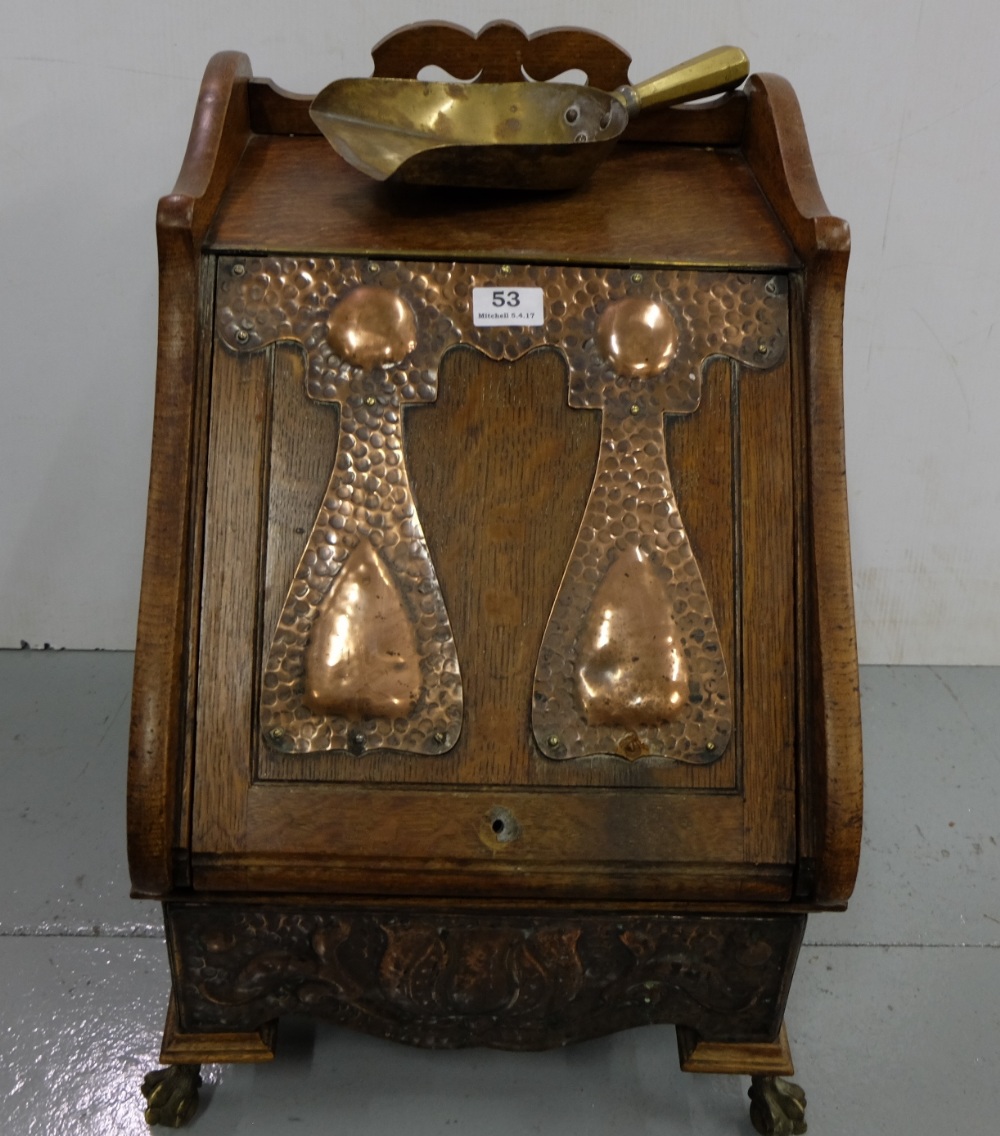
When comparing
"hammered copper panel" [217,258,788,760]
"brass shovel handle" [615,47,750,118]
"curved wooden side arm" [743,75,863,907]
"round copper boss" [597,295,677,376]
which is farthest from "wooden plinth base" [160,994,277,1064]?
"brass shovel handle" [615,47,750,118]

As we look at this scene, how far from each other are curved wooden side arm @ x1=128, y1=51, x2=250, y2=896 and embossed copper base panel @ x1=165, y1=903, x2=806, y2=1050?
0.41ft

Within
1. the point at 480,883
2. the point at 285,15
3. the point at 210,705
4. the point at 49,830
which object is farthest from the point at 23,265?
the point at 480,883

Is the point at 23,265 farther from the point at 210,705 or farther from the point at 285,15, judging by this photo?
the point at 210,705

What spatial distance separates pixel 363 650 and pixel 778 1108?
0.77 m

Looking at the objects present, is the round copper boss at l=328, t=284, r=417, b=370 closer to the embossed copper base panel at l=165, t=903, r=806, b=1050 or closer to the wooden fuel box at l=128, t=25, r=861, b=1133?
the wooden fuel box at l=128, t=25, r=861, b=1133

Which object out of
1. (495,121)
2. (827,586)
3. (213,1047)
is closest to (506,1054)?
(213,1047)

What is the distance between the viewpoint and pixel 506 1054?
1.36 metres

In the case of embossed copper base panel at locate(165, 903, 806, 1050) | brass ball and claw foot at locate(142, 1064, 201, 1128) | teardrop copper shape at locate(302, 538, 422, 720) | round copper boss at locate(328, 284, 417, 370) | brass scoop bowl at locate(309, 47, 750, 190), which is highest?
brass scoop bowl at locate(309, 47, 750, 190)

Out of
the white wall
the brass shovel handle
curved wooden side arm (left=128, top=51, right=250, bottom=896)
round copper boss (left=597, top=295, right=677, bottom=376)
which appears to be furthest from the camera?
the white wall

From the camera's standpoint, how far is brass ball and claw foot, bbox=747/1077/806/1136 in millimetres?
1249

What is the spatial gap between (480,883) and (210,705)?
1.15ft

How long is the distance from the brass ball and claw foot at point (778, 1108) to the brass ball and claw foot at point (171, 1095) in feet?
2.31

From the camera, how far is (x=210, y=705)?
109 centimetres

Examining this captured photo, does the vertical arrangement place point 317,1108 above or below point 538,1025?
below
